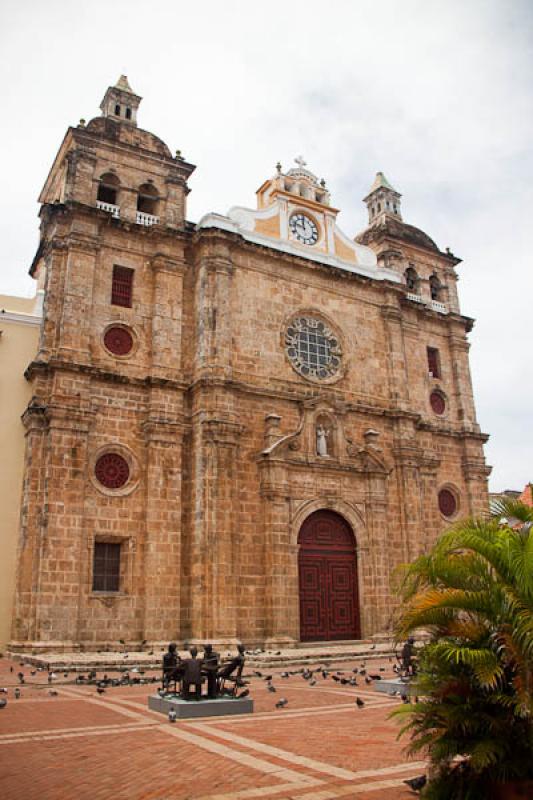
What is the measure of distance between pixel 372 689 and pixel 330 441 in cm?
1102

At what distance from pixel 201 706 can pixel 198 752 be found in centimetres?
230

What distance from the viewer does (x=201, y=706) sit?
9930 mm

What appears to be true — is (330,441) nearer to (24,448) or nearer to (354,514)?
(354,514)

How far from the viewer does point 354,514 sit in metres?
23.3

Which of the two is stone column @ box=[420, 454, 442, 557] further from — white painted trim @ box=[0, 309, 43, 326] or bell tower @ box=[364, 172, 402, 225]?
white painted trim @ box=[0, 309, 43, 326]

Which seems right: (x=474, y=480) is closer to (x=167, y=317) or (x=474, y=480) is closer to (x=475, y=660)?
(x=167, y=317)

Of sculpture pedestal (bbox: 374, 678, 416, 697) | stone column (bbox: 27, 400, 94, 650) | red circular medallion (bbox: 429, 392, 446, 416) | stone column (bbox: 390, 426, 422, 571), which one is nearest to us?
sculpture pedestal (bbox: 374, 678, 416, 697)

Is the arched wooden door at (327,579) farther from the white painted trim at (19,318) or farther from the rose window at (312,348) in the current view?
the white painted trim at (19,318)

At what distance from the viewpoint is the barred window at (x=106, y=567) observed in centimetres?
1938

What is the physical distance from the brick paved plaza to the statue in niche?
11.6 m

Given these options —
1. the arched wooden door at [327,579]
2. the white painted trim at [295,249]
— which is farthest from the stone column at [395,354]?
the arched wooden door at [327,579]

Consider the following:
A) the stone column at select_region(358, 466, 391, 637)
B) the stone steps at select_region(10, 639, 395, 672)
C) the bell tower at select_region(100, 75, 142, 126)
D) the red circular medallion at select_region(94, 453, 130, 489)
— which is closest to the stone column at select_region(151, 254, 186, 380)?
the red circular medallion at select_region(94, 453, 130, 489)

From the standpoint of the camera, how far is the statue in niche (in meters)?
23.1

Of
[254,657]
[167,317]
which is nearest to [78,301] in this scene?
[167,317]
